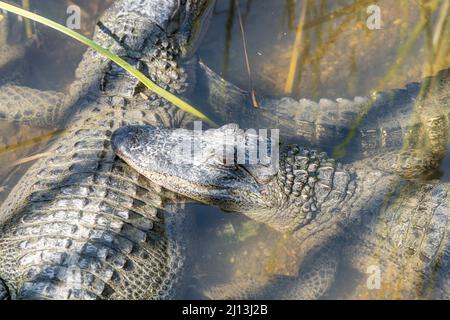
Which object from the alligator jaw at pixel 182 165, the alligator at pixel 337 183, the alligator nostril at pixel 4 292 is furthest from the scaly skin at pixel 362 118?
the alligator nostril at pixel 4 292

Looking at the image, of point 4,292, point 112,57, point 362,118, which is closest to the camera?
point 4,292

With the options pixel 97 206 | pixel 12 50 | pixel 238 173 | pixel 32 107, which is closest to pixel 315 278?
pixel 238 173

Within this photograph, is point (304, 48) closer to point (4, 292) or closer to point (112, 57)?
A: point (112, 57)

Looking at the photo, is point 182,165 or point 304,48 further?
point 304,48

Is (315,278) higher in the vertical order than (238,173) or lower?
lower

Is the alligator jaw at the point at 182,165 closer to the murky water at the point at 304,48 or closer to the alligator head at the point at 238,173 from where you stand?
the alligator head at the point at 238,173

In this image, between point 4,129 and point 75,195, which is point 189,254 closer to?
point 75,195
